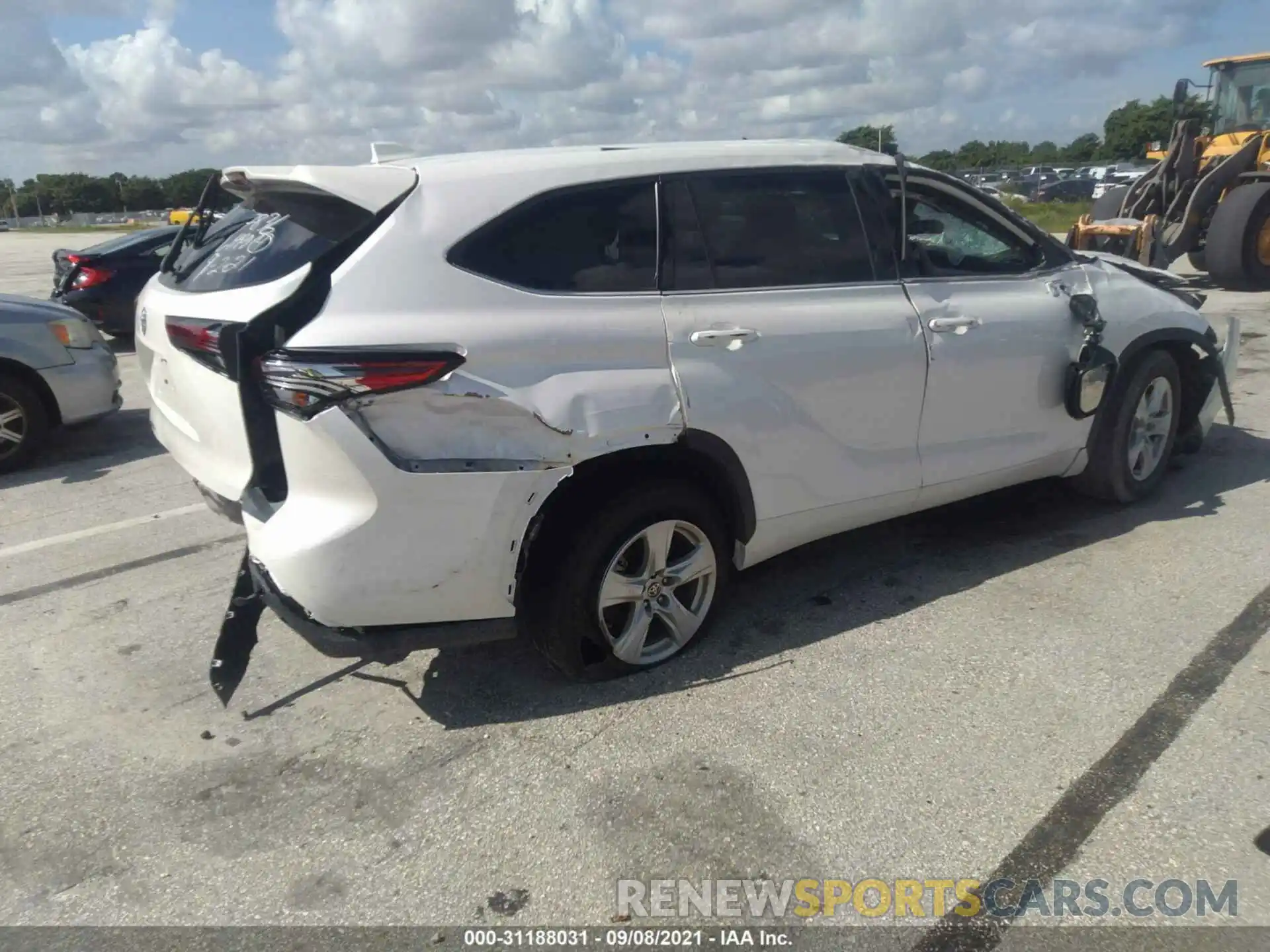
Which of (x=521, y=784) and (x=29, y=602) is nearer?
(x=521, y=784)

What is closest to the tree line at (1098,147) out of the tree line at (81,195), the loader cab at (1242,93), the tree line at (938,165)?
the tree line at (938,165)

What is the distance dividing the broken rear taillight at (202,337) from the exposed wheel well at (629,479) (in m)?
1.10

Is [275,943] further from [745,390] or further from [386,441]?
[745,390]

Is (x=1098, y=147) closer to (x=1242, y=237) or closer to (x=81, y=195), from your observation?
(x=1242, y=237)

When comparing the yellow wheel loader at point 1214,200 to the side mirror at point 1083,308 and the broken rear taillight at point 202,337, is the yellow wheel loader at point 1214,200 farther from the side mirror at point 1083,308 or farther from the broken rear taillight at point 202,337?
the broken rear taillight at point 202,337

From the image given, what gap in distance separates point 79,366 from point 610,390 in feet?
16.7

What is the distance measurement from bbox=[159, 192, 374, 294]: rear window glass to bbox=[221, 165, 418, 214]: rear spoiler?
1.4 inches

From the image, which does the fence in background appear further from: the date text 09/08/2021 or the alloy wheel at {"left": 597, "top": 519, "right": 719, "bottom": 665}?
the date text 09/08/2021

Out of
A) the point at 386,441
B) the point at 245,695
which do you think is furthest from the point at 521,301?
the point at 245,695

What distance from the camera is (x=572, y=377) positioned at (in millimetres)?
3150

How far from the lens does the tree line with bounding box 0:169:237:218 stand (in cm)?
8950

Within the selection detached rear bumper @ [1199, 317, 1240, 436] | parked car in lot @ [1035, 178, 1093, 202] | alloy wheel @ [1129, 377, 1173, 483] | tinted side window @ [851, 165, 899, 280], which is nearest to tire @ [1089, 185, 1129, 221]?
detached rear bumper @ [1199, 317, 1240, 436]

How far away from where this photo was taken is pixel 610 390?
321 centimetres
